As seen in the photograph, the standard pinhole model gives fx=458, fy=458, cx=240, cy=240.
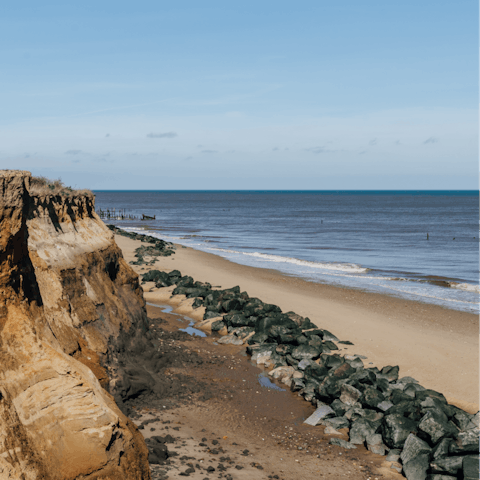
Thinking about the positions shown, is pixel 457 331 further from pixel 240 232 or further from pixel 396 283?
pixel 240 232

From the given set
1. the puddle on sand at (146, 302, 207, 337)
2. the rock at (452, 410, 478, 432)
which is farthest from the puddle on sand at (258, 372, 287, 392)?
the rock at (452, 410, 478, 432)

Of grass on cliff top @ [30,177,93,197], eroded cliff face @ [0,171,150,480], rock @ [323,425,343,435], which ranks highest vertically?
grass on cliff top @ [30,177,93,197]

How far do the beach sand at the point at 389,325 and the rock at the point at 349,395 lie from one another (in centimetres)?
284

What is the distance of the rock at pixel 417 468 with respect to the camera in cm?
908

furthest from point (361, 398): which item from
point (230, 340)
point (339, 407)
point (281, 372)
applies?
point (230, 340)

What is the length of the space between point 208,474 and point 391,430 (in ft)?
14.4

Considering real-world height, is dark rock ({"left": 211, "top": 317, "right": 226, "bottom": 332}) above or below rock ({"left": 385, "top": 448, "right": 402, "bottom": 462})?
above

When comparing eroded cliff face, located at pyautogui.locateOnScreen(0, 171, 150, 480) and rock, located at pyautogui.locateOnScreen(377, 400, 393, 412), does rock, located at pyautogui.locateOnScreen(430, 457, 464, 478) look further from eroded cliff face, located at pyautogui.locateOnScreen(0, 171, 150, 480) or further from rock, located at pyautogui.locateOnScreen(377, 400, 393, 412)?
eroded cliff face, located at pyautogui.locateOnScreen(0, 171, 150, 480)

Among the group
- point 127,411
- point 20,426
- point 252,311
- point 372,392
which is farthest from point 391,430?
point 252,311

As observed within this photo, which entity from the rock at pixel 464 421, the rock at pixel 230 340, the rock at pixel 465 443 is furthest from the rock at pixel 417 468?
the rock at pixel 230 340

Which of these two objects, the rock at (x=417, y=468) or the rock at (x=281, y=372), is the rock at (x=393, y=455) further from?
the rock at (x=281, y=372)

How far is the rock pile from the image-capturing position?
9.27 m

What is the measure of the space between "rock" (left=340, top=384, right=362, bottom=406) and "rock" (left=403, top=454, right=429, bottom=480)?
2.63 m

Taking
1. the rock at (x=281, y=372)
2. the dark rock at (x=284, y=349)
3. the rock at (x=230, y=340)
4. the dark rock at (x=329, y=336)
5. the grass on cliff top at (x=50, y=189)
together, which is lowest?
the rock at (x=281, y=372)
